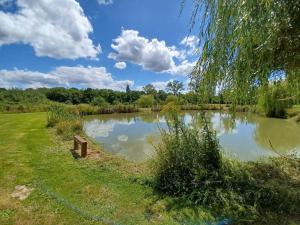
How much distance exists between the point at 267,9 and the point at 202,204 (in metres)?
2.72

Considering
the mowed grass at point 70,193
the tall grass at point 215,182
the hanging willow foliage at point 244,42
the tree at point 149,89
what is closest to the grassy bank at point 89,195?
the mowed grass at point 70,193

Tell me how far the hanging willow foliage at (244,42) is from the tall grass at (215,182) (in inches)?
37.0

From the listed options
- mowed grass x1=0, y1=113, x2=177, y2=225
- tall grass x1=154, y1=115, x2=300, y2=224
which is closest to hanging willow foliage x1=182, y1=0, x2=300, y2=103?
tall grass x1=154, y1=115, x2=300, y2=224

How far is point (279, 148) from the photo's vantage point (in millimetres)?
9672

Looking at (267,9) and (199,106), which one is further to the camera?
(199,106)

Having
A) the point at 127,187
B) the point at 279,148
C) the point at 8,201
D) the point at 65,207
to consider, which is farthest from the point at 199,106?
the point at 279,148

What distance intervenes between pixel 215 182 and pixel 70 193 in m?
2.35

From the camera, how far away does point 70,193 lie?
14.1ft

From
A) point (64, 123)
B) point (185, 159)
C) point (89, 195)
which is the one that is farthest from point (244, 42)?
point (64, 123)

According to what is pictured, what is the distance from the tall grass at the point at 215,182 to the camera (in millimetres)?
3525

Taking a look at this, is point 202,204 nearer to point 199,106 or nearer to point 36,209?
point 199,106

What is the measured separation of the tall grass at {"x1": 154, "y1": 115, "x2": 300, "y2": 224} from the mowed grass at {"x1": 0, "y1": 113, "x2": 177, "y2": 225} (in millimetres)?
536

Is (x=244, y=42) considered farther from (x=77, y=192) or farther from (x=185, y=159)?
(x=77, y=192)

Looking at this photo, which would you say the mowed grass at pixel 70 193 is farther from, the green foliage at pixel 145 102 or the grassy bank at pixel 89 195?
the green foliage at pixel 145 102
